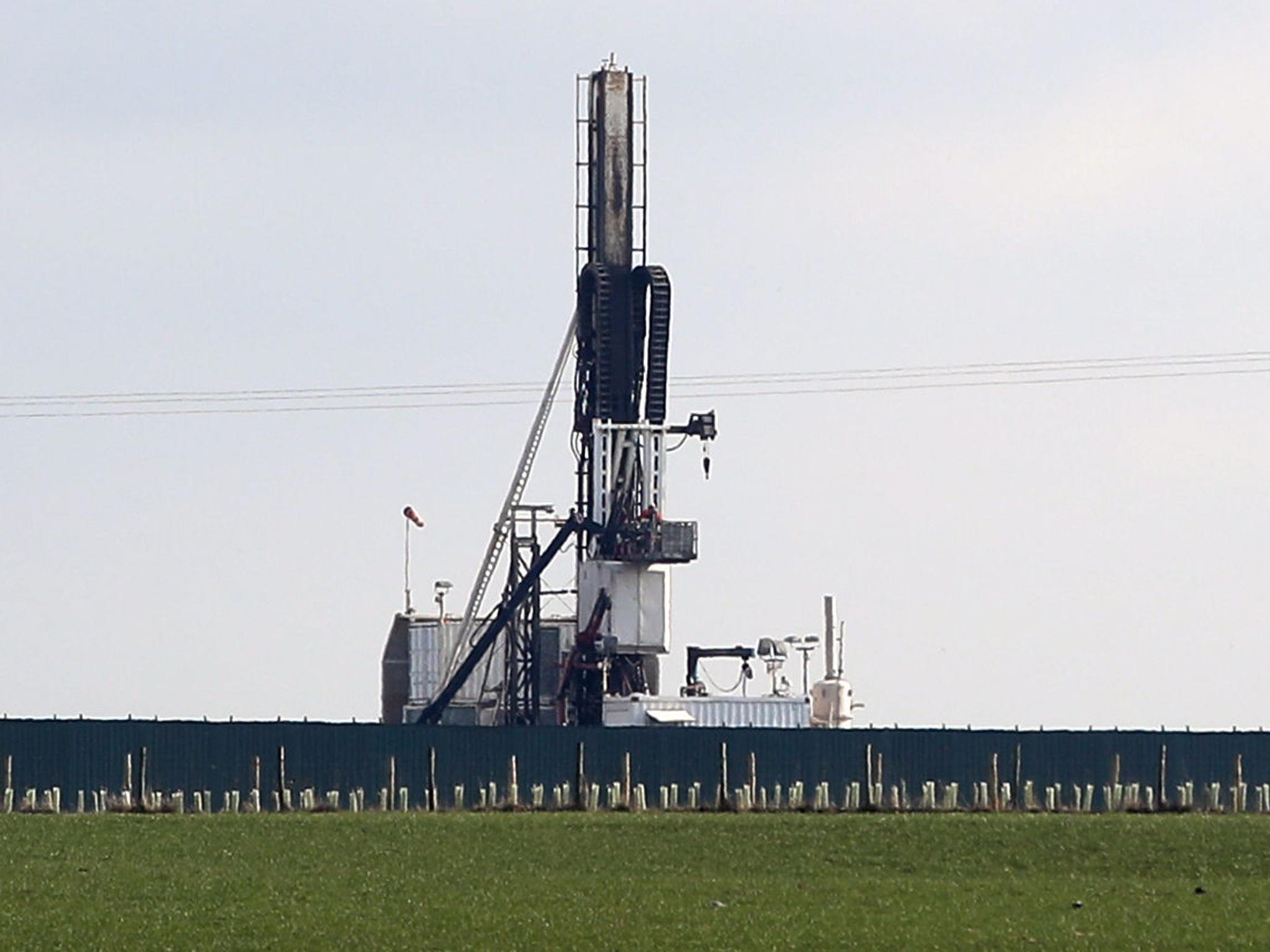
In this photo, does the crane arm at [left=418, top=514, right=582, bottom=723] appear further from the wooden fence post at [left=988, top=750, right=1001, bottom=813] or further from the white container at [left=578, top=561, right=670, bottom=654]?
the wooden fence post at [left=988, top=750, right=1001, bottom=813]

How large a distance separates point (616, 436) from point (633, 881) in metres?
54.9

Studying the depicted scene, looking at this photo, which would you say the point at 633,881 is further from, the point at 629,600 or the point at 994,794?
the point at 629,600

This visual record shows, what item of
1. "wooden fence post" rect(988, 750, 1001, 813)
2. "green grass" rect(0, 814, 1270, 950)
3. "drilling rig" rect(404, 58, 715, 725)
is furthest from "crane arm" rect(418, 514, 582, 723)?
"green grass" rect(0, 814, 1270, 950)

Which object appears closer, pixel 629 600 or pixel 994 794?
pixel 994 794

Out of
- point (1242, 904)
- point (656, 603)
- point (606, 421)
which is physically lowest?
point (1242, 904)

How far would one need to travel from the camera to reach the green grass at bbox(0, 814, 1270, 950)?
3394cm

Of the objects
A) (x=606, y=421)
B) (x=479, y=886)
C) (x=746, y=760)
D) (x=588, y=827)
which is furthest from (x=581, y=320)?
(x=479, y=886)

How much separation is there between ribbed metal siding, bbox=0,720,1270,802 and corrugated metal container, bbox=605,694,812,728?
16.9m

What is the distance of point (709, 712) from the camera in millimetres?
97562

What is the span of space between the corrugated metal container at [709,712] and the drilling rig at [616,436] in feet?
5.35

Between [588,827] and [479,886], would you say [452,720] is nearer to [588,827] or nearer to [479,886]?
[588,827]

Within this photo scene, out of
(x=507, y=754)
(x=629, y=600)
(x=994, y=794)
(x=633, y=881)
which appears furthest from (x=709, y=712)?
(x=633, y=881)

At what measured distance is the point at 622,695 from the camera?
96750 mm

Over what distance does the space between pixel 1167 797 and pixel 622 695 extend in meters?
27.7
